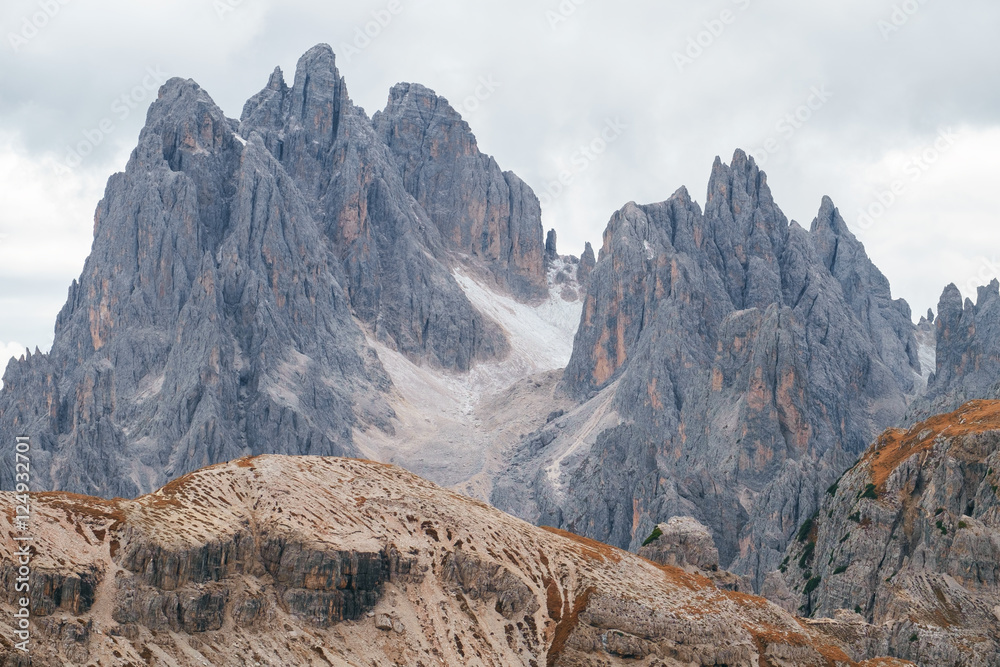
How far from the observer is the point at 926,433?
560 feet

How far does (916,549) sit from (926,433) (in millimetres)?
24311

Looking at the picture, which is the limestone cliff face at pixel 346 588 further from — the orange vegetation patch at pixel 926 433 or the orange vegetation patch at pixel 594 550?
the orange vegetation patch at pixel 926 433

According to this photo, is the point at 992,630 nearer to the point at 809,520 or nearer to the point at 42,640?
the point at 809,520

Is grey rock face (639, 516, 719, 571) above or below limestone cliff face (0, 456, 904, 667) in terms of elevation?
above

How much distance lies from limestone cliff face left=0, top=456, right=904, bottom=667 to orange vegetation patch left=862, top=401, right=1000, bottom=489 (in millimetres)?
43719

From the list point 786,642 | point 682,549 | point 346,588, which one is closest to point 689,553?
point 682,549

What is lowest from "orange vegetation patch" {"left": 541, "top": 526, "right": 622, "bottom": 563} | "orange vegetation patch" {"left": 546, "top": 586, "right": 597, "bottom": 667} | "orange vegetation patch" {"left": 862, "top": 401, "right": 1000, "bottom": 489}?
"orange vegetation patch" {"left": 546, "top": 586, "right": 597, "bottom": 667}

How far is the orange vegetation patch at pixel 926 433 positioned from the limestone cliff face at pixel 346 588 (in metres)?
43.7

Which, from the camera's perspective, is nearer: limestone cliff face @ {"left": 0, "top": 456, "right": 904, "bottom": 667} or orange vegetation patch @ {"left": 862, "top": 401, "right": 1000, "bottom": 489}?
limestone cliff face @ {"left": 0, "top": 456, "right": 904, "bottom": 667}

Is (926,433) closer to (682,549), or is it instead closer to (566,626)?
(682,549)

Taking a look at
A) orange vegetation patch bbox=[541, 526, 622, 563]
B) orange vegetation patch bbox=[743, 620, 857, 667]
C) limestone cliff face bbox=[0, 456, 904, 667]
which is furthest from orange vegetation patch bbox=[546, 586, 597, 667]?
orange vegetation patch bbox=[743, 620, 857, 667]

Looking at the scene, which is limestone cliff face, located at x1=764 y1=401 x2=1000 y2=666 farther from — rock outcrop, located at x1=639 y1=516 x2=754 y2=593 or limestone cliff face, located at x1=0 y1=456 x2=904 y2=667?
rock outcrop, located at x1=639 y1=516 x2=754 y2=593

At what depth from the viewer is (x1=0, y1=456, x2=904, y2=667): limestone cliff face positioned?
350ft

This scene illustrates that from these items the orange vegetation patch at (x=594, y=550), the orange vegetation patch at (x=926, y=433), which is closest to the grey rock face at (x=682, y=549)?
the orange vegetation patch at (x=594, y=550)
